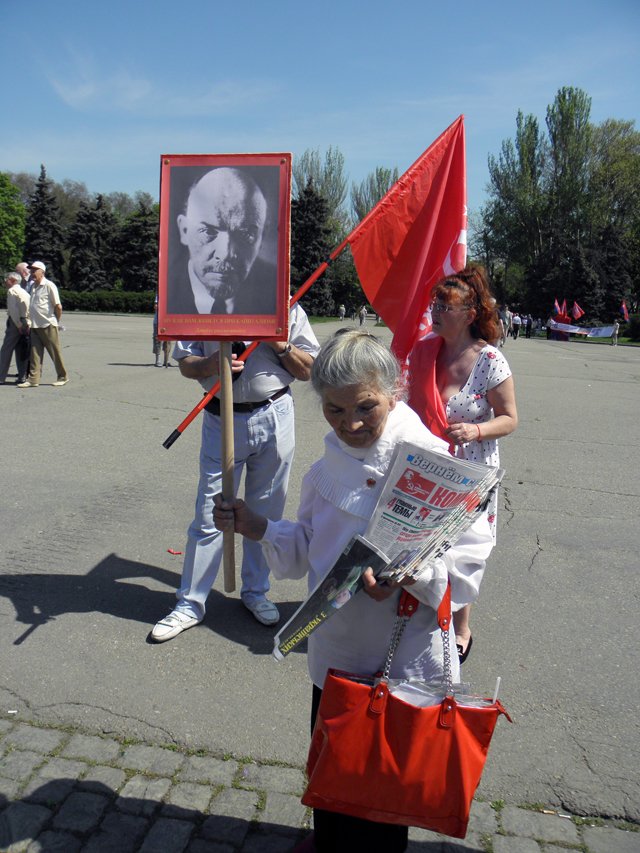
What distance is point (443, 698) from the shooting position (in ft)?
6.57

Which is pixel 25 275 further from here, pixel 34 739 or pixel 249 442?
pixel 34 739

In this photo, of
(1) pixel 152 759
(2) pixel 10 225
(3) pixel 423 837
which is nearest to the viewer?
(3) pixel 423 837

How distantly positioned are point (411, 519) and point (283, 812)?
4.69ft

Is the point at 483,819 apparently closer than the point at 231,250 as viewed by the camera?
Yes

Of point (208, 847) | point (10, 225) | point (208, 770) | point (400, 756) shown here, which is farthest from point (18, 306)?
point (10, 225)

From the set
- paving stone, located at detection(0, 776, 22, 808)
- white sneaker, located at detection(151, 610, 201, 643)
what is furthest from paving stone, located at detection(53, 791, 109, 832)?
white sneaker, located at detection(151, 610, 201, 643)

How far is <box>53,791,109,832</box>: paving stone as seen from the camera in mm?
2617

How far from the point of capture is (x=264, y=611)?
4.18 m

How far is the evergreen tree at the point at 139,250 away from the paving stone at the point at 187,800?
195ft

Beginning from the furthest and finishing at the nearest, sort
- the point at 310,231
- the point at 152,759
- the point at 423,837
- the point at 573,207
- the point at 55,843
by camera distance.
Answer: the point at 573,207
the point at 310,231
the point at 152,759
the point at 423,837
the point at 55,843

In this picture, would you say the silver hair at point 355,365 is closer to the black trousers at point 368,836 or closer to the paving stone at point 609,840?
the black trousers at point 368,836

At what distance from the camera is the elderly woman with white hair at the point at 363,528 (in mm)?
2115

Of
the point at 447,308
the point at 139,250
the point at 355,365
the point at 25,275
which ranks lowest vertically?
the point at 355,365

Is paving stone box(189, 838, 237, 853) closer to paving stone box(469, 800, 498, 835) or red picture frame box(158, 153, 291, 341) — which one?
paving stone box(469, 800, 498, 835)
